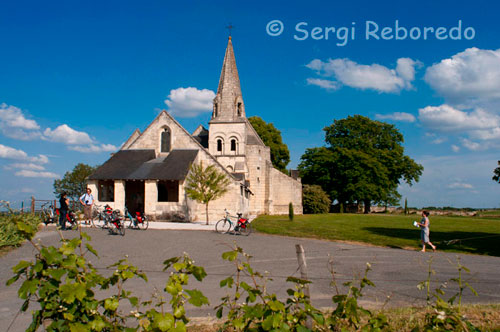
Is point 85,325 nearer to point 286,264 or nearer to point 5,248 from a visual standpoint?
point 286,264

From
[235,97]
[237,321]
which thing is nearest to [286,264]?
[237,321]

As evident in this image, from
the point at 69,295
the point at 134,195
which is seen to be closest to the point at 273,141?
the point at 134,195

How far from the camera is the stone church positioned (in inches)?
1016

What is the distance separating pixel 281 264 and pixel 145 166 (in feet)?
65.6

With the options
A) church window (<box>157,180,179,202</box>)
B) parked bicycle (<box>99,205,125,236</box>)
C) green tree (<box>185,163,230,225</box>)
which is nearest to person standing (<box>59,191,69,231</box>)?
parked bicycle (<box>99,205,125,236</box>)

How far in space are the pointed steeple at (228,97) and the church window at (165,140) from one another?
272 inches

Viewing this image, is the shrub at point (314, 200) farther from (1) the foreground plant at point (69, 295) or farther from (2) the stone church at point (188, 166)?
(1) the foreground plant at point (69, 295)

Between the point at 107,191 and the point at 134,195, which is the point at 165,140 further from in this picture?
the point at 107,191

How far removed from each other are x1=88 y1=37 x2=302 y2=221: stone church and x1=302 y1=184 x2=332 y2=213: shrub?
328 centimetres

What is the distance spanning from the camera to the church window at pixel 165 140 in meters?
30.6

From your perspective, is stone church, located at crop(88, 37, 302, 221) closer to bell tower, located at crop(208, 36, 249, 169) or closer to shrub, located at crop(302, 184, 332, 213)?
bell tower, located at crop(208, 36, 249, 169)

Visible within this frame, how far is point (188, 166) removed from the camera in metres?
26.7

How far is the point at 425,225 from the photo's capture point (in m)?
13.4

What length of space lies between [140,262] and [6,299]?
3.92 metres
